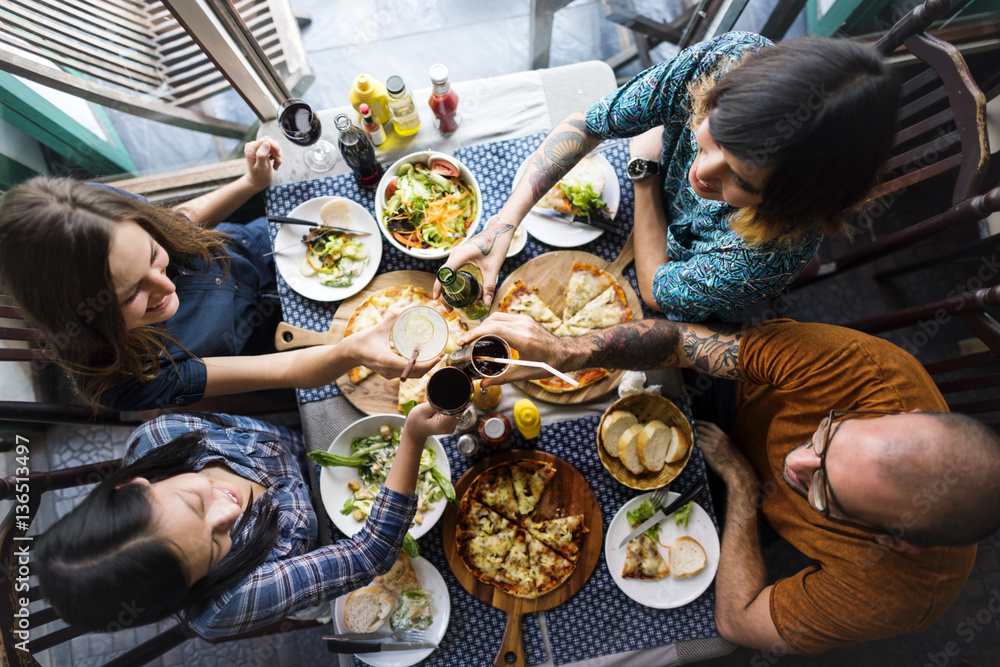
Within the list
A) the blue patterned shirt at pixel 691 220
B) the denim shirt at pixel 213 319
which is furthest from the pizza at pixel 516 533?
the denim shirt at pixel 213 319

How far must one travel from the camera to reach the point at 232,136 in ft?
9.95

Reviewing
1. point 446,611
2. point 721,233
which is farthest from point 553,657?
point 721,233

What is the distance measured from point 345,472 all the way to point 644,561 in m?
1.25

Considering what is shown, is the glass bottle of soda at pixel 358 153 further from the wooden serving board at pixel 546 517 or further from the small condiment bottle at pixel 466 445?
the wooden serving board at pixel 546 517

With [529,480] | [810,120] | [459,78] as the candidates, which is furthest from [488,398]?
[459,78]

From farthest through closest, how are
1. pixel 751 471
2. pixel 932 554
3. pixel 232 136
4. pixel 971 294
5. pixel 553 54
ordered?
pixel 553 54, pixel 232 136, pixel 751 471, pixel 971 294, pixel 932 554

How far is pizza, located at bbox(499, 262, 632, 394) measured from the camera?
219 cm

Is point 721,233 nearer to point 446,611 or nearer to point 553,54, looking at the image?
point 446,611

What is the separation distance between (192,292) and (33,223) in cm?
60

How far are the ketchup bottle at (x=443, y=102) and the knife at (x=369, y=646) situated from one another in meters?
2.17

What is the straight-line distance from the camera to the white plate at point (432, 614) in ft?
6.47

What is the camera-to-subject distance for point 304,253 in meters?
2.27

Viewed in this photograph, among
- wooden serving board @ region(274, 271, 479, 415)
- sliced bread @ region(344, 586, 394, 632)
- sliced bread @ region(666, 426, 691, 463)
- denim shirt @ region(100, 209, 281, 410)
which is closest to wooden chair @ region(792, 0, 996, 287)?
sliced bread @ region(666, 426, 691, 463)

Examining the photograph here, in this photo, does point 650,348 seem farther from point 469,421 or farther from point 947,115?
point 947,115
